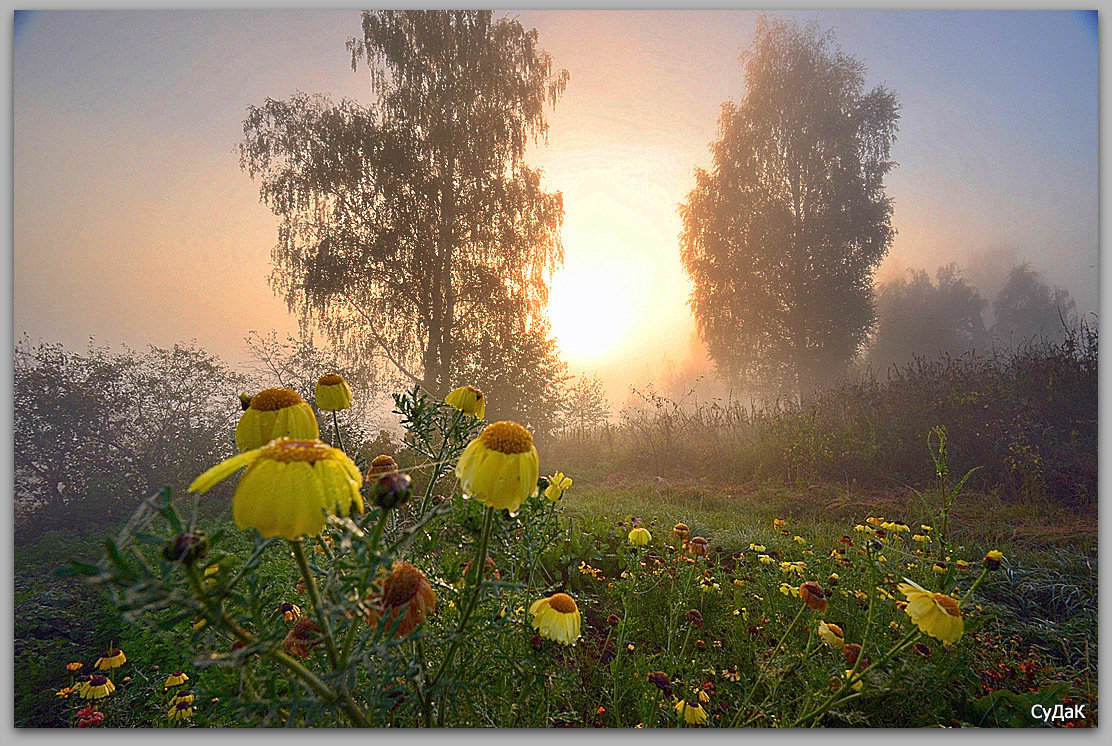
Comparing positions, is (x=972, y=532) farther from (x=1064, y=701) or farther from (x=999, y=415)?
(x=1064, y=701)

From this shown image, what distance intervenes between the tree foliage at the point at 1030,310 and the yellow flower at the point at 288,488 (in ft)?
9.83

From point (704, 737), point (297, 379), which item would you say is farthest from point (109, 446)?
point (704, 737)

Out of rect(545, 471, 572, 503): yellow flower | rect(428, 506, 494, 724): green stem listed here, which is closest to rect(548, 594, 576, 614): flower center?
rect(545, 471, 572, 503): yellow flower

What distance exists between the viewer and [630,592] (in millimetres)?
1394

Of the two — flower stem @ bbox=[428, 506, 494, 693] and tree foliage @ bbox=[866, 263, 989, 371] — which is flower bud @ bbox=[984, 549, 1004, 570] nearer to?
flower stem @ bbox=[428, 506, 494, 693]

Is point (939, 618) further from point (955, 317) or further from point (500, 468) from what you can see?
point (955, 317)

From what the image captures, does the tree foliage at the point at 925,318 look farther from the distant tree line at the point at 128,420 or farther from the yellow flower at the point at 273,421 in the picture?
the yellow flower at the point at 273,421

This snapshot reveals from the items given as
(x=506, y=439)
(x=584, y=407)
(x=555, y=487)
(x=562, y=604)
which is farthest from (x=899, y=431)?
(x=506, y=439)

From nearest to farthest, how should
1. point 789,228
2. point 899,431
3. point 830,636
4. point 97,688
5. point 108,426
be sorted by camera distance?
point 830,636
point 97,688
point 108,426
point 899,431
point 789,228

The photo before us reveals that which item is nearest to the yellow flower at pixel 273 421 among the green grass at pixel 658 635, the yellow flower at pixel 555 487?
the green grass at pixel 658 635

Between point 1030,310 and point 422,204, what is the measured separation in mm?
3384

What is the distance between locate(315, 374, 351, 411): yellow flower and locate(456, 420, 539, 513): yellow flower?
0.35 metres

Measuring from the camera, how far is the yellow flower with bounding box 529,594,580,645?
823 mm

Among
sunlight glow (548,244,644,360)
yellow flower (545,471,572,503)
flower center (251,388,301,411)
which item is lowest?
yellow flower (545,471,572,503)
